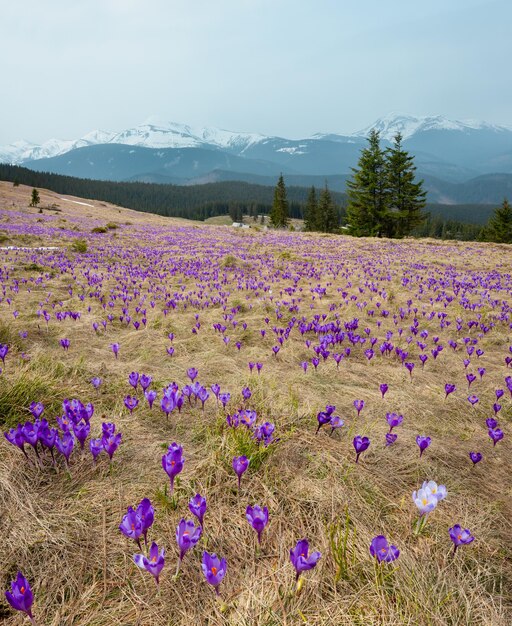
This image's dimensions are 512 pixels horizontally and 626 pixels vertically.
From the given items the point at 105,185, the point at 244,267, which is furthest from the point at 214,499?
the point at 105,185

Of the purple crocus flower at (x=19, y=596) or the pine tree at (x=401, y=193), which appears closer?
the purple crocus flower at (x=19, y=596)

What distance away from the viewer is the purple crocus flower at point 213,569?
63.1 inches

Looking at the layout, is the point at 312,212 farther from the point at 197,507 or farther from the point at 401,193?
the point at 197,507

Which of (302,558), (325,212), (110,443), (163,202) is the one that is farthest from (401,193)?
(163,202)

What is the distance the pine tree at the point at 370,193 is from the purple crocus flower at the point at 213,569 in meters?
43.6

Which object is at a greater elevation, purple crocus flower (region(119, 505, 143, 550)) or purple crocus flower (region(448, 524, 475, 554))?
purple crocus flower (region(119, 505, 143, 550))

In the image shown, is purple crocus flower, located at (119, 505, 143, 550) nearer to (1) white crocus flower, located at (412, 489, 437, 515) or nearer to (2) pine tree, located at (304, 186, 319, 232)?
(1) white crocus flower, located at (412, 489, 437, 515)

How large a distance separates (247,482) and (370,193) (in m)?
44.8

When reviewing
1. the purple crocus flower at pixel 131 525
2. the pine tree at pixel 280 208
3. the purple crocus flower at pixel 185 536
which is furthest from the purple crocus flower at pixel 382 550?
the pine tree at pixel 280 208

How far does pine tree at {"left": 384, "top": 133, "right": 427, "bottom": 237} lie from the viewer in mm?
41062

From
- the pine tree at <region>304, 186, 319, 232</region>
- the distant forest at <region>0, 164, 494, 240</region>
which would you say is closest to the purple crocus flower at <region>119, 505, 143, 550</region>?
the pine tree at <region>304, 186, 319, 232</region>

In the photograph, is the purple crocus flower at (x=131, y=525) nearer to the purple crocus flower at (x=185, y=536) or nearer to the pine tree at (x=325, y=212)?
the purple crocus flower at (x=185, y=536)

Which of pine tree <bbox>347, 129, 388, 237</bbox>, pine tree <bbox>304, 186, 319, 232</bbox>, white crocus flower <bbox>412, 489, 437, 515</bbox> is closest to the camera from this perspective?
white crocus flower <bbox>412, 489, 437, 515</bbox>

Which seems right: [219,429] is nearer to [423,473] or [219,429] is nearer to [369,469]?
[369,469]
